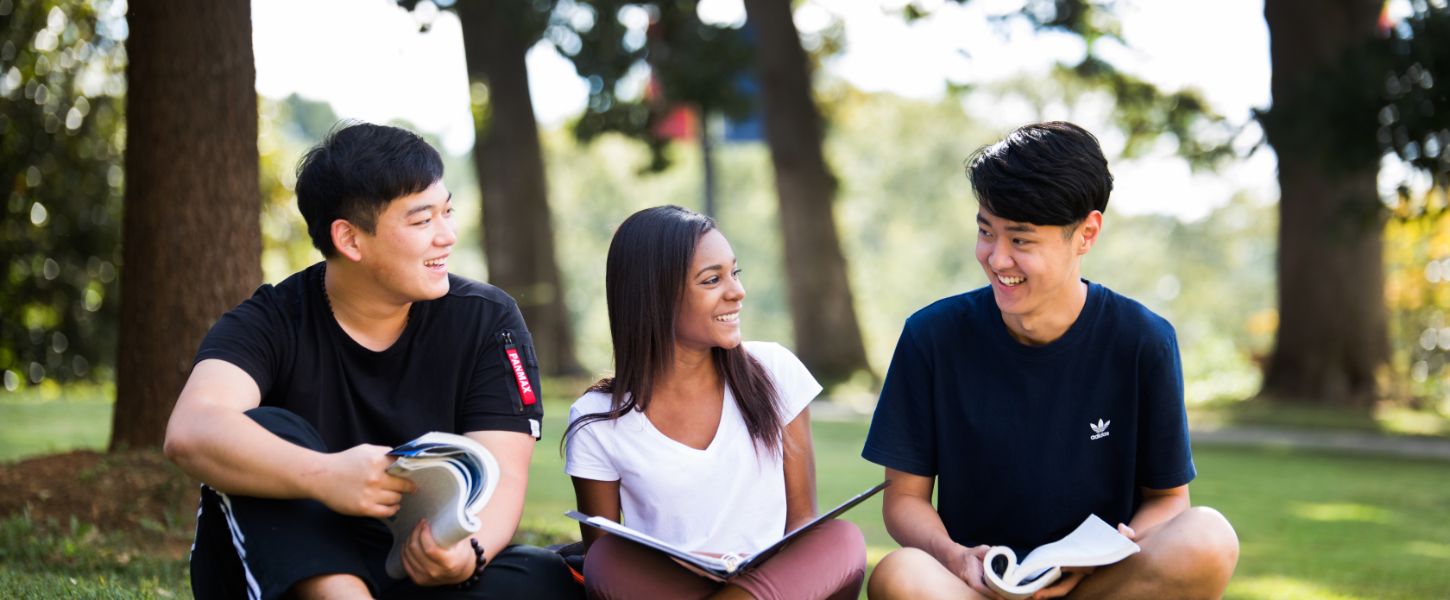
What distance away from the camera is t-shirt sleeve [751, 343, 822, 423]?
389cm

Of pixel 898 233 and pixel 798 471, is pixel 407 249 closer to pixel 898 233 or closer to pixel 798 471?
pixel 798 471

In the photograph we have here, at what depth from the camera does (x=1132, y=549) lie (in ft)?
10.4

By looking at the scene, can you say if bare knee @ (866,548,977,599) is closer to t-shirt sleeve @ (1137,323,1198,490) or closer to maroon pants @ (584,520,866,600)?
maroon pants @ (584,520,866,600)

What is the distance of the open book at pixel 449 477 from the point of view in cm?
314

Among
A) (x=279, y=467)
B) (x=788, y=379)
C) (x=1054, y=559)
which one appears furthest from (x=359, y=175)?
(x=1054, y=559)

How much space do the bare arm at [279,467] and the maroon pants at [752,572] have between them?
520mm

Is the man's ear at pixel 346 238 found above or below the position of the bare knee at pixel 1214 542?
above

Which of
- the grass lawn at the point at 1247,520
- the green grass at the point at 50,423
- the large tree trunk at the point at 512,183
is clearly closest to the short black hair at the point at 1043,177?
the grass lawn at the point at 1247,520

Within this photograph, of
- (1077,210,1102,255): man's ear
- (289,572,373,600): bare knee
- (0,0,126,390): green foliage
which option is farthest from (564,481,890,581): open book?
(0,0,126,390): green foliage

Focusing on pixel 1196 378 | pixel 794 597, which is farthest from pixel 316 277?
pixel 1196 378

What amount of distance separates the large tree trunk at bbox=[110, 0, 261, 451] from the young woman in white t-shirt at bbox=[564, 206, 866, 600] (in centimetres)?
274

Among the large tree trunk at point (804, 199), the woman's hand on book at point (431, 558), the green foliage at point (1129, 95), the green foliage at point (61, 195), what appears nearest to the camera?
the woman's hand on book at point (431, 558)

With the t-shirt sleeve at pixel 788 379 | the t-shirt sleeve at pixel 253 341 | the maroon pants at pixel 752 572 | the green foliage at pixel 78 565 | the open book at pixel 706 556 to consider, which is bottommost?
the green foliage at pixel 78 565

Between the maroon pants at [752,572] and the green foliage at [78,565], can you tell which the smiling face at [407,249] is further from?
the green foliage at [78,565]
